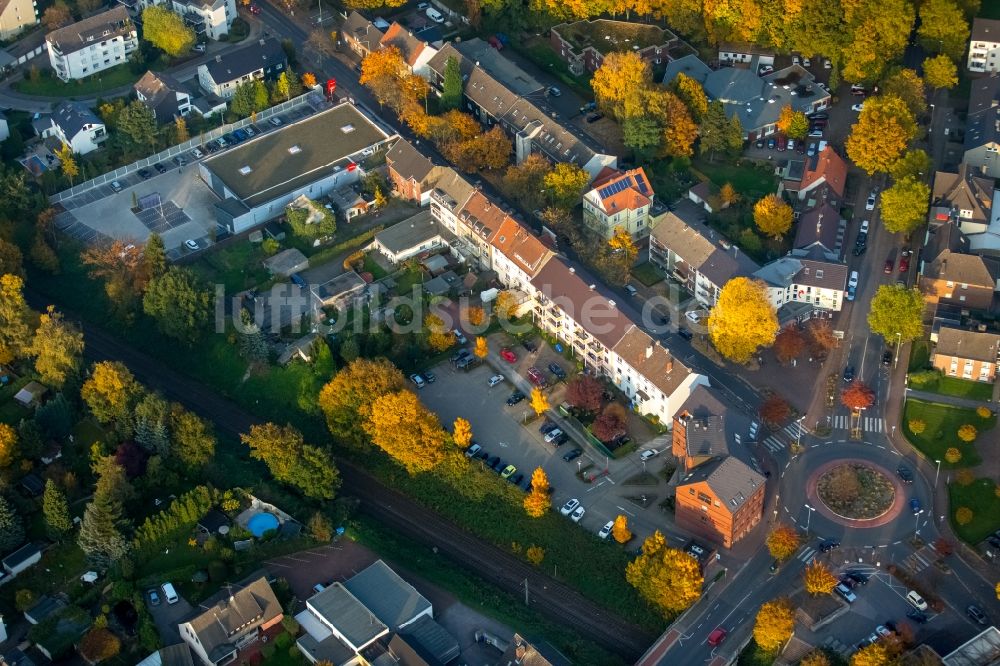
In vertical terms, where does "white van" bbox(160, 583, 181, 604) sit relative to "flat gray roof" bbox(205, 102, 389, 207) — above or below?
below

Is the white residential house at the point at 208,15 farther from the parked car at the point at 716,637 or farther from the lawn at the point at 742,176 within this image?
the parked car at the point at 716,637

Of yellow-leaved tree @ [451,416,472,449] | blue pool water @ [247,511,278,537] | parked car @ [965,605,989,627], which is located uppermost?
parked car @ [965,605,989,627]

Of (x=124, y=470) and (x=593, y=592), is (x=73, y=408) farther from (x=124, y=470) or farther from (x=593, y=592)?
(x=593, y=592)

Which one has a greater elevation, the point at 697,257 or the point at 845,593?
the point at 697,257

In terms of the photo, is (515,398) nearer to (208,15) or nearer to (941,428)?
(941,428)

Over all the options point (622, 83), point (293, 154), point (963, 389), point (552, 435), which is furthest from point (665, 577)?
point (293, 154)

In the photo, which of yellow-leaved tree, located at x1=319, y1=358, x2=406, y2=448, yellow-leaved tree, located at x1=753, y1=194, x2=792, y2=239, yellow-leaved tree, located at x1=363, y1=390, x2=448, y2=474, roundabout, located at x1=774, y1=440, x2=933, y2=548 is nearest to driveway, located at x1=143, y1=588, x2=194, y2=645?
yellow-leaved tree, located at x1=319, y1=358, x2=406, y2=448

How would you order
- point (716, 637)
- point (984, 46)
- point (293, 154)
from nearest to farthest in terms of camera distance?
point (716, 637)
point (293, 154)
point (984, 46)

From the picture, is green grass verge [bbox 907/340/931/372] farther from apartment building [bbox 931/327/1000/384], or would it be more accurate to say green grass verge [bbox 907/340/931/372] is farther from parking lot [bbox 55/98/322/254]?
parking lot [bbox 55/98/322/254]
